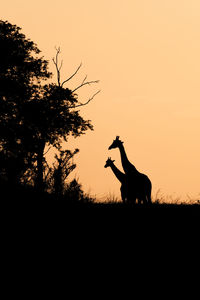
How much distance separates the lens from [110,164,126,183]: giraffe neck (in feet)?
73.2

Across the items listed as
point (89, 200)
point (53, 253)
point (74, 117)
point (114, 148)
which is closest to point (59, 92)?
point (74, 117)

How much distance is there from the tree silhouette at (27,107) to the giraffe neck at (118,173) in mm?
12997

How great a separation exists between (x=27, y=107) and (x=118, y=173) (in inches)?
626

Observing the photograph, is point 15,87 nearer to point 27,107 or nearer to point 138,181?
point 27,107

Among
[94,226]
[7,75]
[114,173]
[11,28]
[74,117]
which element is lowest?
[94,226]

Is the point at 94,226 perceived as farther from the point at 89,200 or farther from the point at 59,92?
the point at 59,92

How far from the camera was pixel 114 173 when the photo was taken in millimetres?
23188

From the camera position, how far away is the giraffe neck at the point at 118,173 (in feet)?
73.2

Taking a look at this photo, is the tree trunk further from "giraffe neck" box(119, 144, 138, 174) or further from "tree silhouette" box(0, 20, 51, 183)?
"giraffe neck" box(119, 144, 138, 174)

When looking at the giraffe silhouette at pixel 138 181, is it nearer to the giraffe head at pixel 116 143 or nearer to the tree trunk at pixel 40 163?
the giraffe head at pixel 116 143

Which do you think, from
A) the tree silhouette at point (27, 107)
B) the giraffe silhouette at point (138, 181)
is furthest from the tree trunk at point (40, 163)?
the giraffe silhouette at point (138, 181)

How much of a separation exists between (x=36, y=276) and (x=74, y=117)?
27320 millimetres

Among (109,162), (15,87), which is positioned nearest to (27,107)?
(15,87)

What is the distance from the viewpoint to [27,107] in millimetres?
37344
